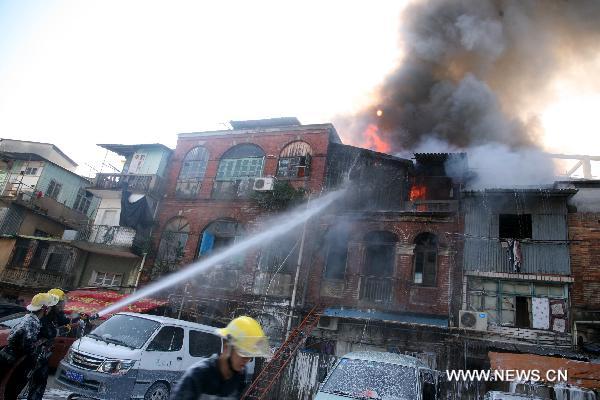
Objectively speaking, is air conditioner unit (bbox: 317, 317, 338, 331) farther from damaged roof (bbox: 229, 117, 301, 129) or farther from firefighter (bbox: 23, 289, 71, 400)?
damaged roof (bbox: 229, 117, 301, 129)

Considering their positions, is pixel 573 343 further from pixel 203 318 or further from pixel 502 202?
pixel 203 318

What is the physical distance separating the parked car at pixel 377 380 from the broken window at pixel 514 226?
10.4 meters

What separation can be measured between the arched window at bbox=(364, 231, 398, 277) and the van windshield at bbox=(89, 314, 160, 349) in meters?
10.6

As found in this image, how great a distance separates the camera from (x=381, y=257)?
17.8 metres

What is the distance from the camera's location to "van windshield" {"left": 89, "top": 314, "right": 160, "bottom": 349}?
876cm

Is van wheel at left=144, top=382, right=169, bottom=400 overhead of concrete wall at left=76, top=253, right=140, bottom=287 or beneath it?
beneath

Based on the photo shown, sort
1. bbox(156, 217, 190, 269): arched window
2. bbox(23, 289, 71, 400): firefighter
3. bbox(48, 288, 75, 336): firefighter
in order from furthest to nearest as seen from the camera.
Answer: bbox(156, 217, 190, 269): arched window
bbox(48, 288, 75, 336): firefighter
bbox(23, 289, 71, 400): firefighter

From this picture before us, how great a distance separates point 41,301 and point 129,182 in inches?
693

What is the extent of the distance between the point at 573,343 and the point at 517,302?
214 cm

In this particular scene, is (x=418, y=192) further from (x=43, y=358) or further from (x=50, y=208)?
(x=50, y=208)

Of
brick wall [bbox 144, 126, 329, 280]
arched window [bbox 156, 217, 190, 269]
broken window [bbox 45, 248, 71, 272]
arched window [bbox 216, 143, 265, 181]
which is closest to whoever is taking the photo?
brick wall [bbox 144, 126, 329, 280]

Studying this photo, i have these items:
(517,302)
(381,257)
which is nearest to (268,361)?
(381,257)

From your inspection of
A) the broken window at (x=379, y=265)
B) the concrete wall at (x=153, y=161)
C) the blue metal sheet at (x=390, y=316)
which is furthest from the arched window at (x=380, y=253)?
the concrete wall at (x=153, y=161)

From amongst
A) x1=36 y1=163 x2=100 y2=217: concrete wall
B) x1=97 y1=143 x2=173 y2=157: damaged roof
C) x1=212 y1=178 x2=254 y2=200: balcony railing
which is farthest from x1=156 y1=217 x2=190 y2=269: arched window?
x1=36 y1=163 x2=100 y2=217: concrete wall
